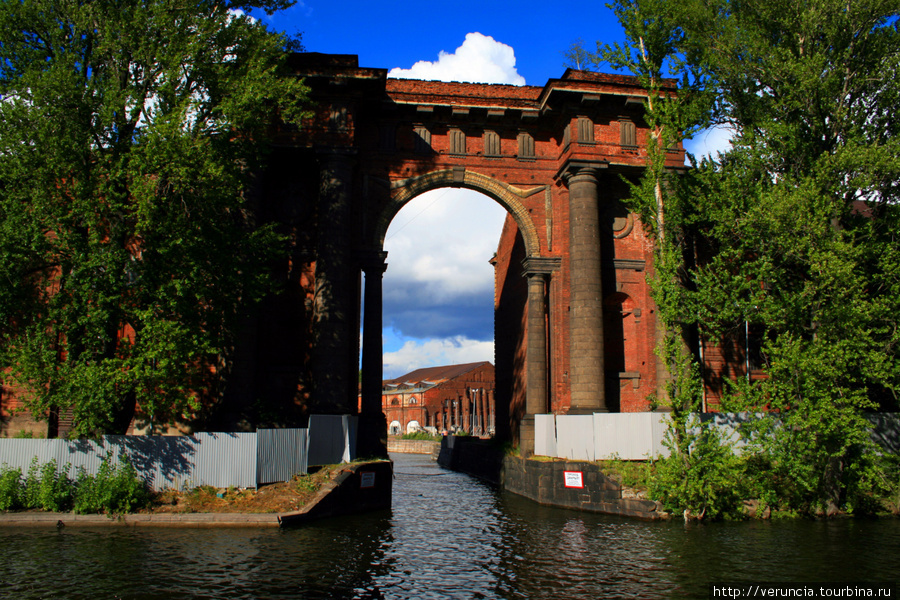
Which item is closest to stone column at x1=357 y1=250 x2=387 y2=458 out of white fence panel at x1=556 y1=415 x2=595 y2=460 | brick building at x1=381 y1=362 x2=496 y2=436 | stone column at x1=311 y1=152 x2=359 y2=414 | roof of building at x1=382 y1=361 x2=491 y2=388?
stone column at x1=311 y1=152 x2=359 y2=414

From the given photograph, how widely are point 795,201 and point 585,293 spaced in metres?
7.57

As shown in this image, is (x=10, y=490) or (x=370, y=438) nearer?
(x=10, y=490)

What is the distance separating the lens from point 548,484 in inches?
821

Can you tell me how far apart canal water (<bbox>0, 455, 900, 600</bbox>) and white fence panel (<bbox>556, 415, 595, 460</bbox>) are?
316cm

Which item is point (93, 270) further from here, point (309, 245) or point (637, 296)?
point (637, 296)

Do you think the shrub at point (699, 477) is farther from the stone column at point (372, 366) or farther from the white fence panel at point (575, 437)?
the stone column at point (372, 366)

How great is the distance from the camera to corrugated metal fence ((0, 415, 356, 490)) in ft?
54.1

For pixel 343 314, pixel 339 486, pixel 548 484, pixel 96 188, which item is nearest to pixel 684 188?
pixel 548 484

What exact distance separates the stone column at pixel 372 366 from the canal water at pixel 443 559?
18.8 feet

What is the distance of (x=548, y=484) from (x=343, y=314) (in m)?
8.77

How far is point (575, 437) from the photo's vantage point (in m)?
21.0

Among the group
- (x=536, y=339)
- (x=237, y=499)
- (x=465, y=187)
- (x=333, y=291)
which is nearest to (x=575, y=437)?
(x=536, y=339)

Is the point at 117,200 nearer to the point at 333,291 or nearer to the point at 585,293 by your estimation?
the point at 333,291

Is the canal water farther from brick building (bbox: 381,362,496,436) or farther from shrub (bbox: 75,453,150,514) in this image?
brick building (bbox: 381,362,496,436)
